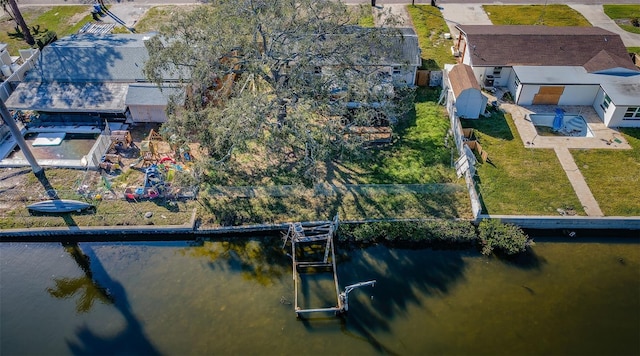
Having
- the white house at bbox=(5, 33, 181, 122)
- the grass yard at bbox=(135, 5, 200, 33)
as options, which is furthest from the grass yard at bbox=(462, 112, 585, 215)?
the grass yard at bbox=(135, 5, 200, 33)

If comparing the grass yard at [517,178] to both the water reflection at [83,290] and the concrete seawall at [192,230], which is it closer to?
the concrete seawall at [192,230]

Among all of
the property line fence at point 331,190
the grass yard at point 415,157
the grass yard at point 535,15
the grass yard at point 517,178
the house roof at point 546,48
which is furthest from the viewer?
the grass yard at point 535,15

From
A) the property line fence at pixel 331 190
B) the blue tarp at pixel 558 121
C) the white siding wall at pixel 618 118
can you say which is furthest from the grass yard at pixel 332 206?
the white siding wall at pixel 618 118

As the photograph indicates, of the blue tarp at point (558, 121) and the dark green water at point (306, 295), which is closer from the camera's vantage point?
the dark green water at point (306, 295)

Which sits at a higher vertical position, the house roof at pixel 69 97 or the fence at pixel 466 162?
the house roof at pixel 69 97

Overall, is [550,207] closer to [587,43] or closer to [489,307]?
[489,307]

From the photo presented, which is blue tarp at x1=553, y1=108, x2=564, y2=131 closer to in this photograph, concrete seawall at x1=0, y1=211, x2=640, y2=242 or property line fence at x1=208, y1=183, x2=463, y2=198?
concrete seawall at x1=0, y1=211, x2=640, y2=242

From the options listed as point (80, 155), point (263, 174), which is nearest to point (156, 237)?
point (263, 174)

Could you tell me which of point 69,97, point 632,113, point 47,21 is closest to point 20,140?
point 69,97
